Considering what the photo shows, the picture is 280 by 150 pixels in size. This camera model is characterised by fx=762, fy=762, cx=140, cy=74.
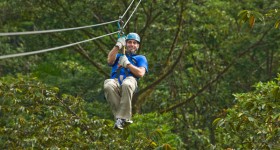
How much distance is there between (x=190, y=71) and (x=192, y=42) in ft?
4.08

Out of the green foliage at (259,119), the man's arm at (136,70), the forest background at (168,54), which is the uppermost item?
the forest background at (168,54)

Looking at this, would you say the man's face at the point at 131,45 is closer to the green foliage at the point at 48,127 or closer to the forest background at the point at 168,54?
the green foliage at the point at 48,127

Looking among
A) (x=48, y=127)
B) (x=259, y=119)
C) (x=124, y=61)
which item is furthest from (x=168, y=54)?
(x=124, y=61)

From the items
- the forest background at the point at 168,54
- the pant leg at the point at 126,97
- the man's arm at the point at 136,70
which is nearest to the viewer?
the man's arm at the point at 136,70

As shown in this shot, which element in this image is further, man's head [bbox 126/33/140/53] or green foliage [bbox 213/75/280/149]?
green foliage [bbox 213/75/280/149]

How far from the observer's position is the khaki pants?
289 inches

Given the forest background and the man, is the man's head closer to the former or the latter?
the man

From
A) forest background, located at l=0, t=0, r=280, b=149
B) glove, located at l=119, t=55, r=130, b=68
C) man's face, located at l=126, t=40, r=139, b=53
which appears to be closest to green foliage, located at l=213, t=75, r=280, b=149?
man's face, located at l=126, t=40, r=139, b=53

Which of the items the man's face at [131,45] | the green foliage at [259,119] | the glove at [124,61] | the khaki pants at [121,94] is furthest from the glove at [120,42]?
the green foliage at [259,119]

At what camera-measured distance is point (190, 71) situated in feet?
59.5

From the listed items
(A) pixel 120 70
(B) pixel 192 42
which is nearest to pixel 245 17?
(A) pixel 120 70

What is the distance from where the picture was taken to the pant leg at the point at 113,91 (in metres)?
7.40

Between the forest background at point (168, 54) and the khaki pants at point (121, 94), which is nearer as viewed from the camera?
the khaki pants at point (121, 94)

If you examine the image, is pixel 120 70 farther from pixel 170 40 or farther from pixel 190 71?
pixel 190 71
